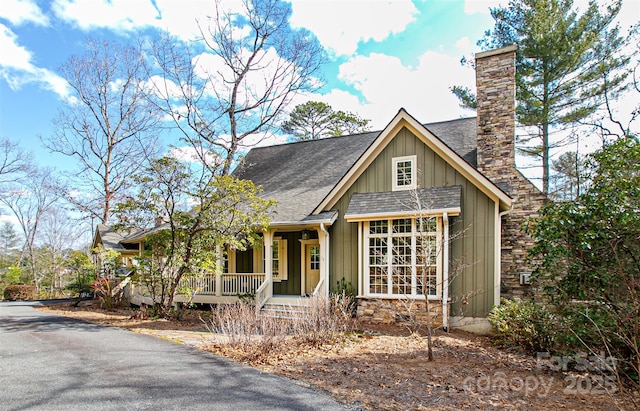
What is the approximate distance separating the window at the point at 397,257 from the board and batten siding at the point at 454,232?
60 cm

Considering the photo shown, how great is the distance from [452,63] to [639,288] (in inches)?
663

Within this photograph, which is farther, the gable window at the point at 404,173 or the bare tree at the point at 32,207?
the bare tree at the point at 32,207

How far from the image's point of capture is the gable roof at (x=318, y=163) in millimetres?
11266

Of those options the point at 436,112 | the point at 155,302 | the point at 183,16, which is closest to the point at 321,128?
the point at 436,112

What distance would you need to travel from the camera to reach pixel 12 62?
19.9 m

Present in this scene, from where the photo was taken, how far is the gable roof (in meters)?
11.3

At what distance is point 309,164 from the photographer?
1572 cm

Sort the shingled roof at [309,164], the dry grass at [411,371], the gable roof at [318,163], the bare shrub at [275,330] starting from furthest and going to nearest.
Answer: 1. the shingled roof at [309,164]
2. the gable roof at [318,163]
3. the bare shrub at [275,330]
4. the dry grass at [411,371]

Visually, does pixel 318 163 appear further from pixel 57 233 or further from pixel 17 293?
pixel 57 233

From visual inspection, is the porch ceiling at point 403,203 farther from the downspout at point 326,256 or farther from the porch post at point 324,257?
the porch post at point 324,257

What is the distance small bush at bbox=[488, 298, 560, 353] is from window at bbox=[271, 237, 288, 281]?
23.3ft

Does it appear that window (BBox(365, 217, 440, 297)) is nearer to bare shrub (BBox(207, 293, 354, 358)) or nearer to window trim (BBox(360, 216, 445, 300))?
window trim (BBox(360, 216, 445, 300))

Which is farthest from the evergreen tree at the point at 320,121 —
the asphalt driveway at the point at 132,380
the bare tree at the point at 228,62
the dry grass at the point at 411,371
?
the asphalt driveway at the point at 132,380

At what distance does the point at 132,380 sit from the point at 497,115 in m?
10.5
